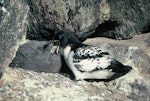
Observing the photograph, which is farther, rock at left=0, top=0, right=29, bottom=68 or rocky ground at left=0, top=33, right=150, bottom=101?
rock at left=0, top=0, right=29, bottom=68

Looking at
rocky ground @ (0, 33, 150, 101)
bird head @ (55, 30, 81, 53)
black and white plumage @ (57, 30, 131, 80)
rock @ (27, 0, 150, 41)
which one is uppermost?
rock @ (27, 0, 150, 41)

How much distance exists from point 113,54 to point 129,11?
38.4 inches

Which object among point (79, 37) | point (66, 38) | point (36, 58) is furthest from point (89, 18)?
point (36, 58)

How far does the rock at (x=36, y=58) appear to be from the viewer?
6676 millimetres

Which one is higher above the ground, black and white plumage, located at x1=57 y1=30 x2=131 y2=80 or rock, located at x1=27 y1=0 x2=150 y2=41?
rock, located at x1=27 y1=0 x2=150 y2=41

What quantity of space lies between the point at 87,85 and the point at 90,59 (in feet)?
1.25

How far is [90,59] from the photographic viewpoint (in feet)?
20.8

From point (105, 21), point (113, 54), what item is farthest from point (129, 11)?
point (113, 54)

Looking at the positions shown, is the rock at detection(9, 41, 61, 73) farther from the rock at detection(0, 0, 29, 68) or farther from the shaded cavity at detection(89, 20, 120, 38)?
the shaded cavity at detection(89, 20, 120, 38)

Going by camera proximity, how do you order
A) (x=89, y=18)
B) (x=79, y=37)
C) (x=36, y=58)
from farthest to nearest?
1. (x=79, y=37)
2. (x=89, y=18)
3. (x=36, y=58)

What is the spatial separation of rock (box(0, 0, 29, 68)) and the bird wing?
0.92 metres

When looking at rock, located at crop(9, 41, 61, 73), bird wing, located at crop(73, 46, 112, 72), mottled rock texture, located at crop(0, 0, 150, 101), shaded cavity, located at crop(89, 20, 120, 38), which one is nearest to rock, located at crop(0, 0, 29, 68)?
mottled rock texture, located at crop(0, 0, 150, 101)

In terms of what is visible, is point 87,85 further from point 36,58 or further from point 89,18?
point 89,18

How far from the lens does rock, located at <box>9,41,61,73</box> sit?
6676 mm
